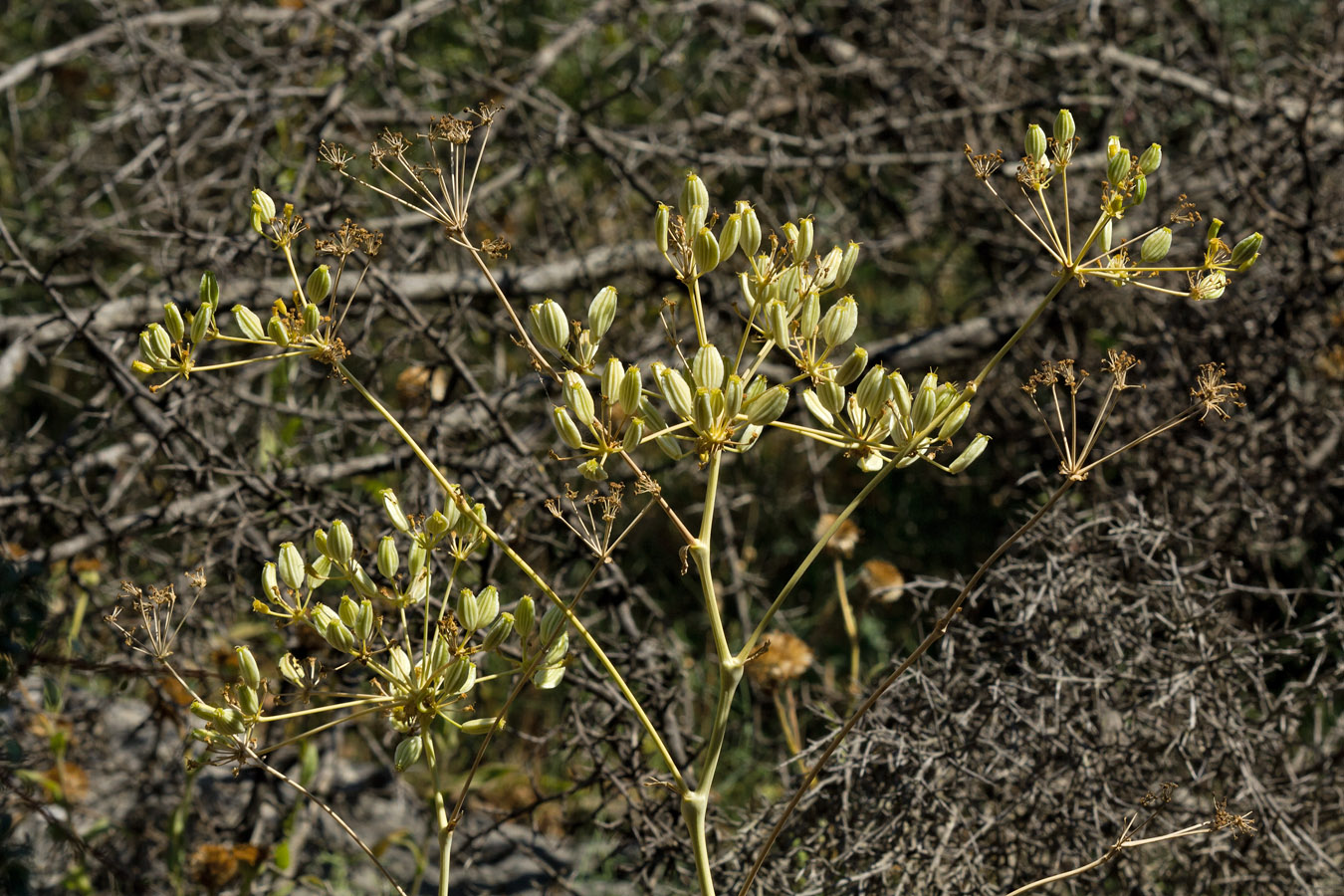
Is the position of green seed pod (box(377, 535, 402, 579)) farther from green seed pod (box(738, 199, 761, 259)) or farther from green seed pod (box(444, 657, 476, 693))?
green seed pod (box(738, 199, 761, 259))

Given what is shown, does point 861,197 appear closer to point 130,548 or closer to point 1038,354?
point 1038,354

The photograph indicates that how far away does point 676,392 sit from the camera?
1078mm

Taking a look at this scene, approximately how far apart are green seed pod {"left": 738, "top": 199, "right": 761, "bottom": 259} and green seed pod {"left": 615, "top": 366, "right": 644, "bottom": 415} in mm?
204

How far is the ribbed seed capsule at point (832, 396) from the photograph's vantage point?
1.12 metres

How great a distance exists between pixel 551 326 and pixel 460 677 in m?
0.38

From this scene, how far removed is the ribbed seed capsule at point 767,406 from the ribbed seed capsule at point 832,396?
0.05m

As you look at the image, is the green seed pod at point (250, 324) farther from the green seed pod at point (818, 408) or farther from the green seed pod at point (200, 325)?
the green seed pod at point (818, 408)

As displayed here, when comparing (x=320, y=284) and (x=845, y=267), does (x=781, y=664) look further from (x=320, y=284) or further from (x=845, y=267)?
(x=320, y=284)

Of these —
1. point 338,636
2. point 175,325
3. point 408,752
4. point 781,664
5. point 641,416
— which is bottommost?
point 781,664

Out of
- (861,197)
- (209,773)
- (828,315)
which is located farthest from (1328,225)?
(209,773)

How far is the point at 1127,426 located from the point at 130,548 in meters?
2.40

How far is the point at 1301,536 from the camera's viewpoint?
2.72m

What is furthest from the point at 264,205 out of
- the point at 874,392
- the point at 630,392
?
the point at 874,392

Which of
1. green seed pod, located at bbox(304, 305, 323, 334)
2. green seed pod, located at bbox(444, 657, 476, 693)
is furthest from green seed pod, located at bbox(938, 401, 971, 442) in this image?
green seed pod, located at bbox(304, 305, 323, 334)
